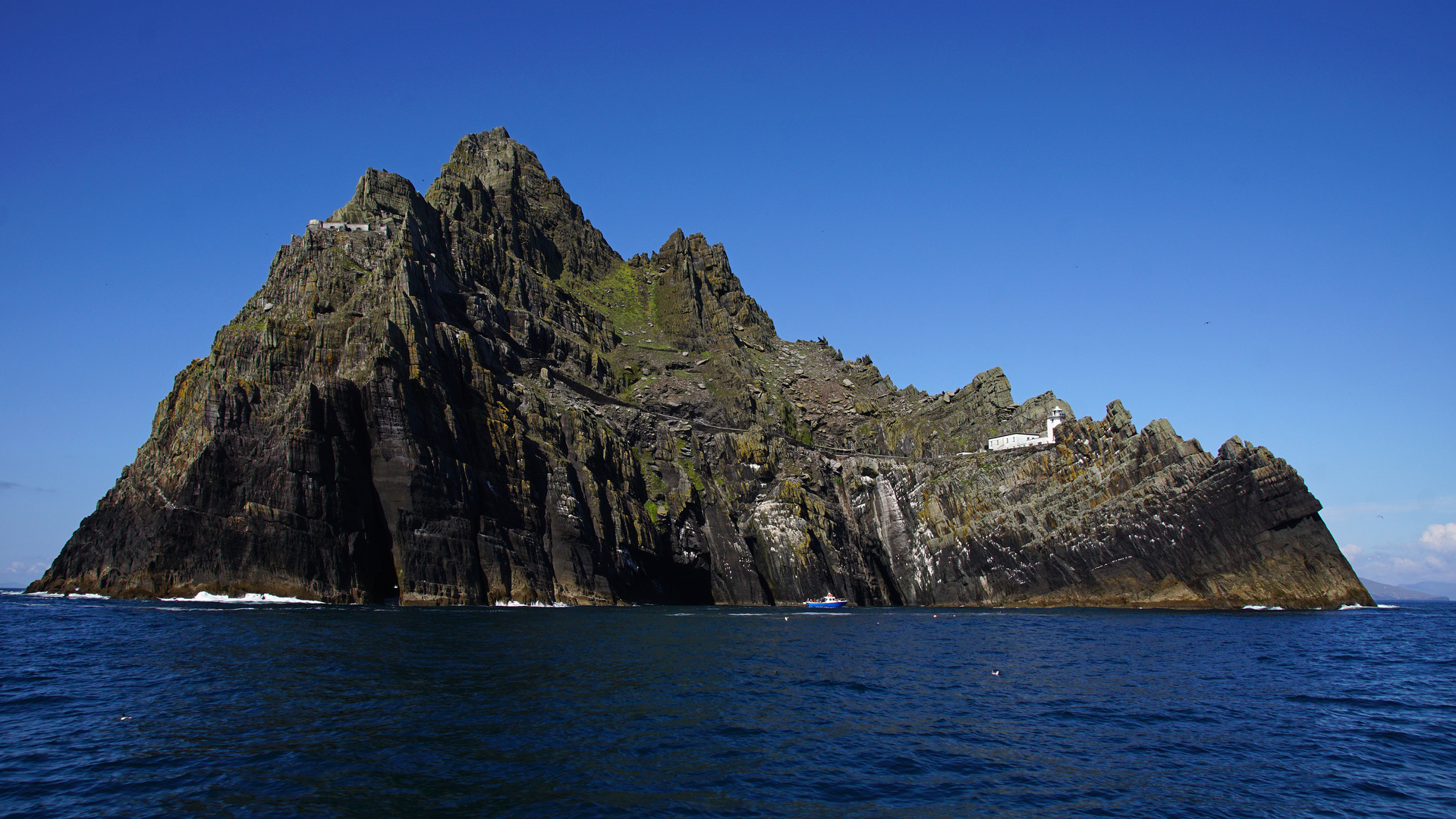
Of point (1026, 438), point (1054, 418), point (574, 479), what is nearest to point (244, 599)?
point (574, 479)

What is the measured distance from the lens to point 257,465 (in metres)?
81.5

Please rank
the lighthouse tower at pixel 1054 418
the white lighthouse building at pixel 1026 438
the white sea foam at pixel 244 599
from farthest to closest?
the white lighthouse building at pixel 1026 438, the lighthouse tower at pixel 1054 418, the white sea foam at pixel 244 599

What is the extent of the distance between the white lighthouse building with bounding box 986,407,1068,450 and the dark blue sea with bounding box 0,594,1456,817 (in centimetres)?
6328

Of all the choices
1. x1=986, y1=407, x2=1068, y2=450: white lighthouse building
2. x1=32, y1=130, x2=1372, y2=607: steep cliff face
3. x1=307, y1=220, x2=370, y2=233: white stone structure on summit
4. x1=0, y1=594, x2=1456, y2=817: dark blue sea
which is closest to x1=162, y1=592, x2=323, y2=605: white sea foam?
x1=32, y1=130, x2=1372, y2=607: steep cliff face

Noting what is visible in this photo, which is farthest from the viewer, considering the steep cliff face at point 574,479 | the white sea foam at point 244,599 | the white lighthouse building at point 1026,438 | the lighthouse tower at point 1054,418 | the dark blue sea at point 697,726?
the white lighthouse building at point 1026,438

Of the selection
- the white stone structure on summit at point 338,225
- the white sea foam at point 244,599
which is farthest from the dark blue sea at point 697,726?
the white stone structure on summit at point 338,225

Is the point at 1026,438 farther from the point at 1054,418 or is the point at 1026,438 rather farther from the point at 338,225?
the point at 338,225

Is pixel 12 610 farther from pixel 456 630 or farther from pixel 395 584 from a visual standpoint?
pixel 456 630

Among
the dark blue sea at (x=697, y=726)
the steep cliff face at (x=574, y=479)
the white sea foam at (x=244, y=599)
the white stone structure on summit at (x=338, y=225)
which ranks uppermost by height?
the white stone structure on summit at (x=338, y=225)

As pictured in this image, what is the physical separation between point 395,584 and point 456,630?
129 ft

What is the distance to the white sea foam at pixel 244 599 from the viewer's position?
74.8 metres

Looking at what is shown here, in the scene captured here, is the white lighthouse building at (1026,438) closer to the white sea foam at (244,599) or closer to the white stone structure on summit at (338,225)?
the white sea foam at (244,599)

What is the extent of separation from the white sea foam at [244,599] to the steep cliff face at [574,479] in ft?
3.65

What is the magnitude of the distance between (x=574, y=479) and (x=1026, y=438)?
63.1m
